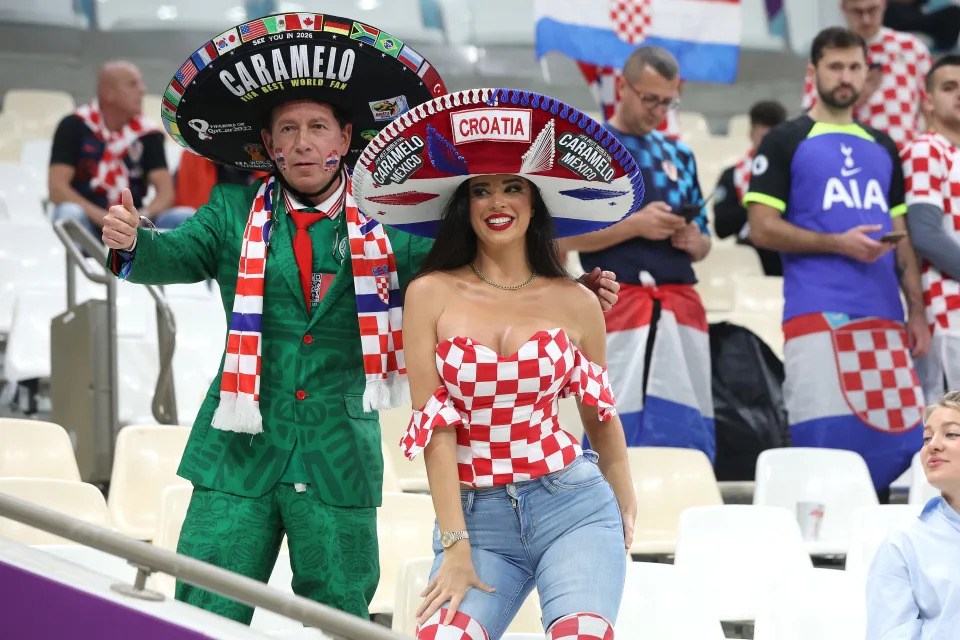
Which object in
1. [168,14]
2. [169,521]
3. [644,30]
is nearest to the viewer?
[169,521]

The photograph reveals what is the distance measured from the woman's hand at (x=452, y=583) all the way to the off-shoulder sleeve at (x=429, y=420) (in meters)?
0.19

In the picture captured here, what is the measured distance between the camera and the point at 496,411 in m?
2.64

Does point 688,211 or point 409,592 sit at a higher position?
point 688,211

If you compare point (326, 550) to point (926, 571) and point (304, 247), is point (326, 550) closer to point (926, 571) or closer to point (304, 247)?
point (304, 247)

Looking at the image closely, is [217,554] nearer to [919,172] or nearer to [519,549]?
[519,549]

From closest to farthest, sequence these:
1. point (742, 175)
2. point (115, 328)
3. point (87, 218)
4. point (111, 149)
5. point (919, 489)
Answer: point (919, 489) → point (115, 328) → point (87, 218) → point (111, 149) → point (742, 175)

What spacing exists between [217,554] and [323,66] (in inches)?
39.1

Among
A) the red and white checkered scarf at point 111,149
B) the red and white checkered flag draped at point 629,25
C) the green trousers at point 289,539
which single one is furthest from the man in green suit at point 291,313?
the red and white checkered flag draped at point 629,25

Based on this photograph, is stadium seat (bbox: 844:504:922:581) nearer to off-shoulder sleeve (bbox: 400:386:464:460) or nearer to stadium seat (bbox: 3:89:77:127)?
off-shoulder sleeve (bbox: 400:386:464:460)

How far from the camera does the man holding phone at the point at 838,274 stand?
5.07 m

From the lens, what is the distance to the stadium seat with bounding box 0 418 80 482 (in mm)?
4566

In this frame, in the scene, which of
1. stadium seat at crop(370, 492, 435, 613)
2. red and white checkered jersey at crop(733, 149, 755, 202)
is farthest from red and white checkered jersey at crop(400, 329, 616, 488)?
red and white checkered jersey at crop(733, 149, 755, 202)

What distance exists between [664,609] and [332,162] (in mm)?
1365

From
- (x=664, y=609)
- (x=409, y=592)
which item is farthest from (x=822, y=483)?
(x=409, y=592)
